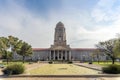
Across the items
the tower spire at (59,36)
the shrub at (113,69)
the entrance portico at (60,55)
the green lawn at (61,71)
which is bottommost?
the green lawn at (61,71)

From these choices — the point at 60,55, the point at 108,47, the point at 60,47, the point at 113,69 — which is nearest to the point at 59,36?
the point at 60,47

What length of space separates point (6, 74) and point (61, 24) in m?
133

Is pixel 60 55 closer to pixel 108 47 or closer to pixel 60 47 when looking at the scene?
pixel 60 47

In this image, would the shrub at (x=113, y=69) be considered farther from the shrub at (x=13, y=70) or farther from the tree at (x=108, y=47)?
the tree at (x=108, y=47)

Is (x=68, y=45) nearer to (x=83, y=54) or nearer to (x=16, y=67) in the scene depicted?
(x=83, y=54)

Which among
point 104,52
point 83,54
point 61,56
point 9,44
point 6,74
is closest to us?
point 6,74

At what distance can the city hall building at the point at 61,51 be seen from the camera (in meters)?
147

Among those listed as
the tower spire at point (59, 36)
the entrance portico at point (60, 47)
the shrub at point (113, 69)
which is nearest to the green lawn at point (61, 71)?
the shrub at point (113, 69)

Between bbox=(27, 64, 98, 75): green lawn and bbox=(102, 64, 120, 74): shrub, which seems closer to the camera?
bbox=(102, 64, 120, 74): shrub

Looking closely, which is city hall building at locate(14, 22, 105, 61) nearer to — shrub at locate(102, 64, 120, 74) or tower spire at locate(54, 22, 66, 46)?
tower spire at locate(54, 22, 66, 46)

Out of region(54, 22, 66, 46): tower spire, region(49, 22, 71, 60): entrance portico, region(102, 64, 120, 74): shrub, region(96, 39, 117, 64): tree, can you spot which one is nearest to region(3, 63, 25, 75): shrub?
region(102, 64, 120, 74): shrub

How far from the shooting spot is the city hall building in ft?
481

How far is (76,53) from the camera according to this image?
159375 millimetres

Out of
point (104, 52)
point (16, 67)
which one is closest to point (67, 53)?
point (104, 52)
